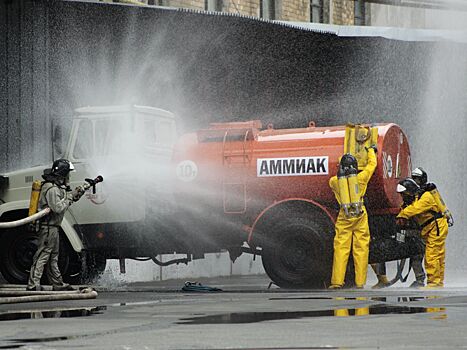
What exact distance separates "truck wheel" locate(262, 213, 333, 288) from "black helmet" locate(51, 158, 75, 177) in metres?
2.93

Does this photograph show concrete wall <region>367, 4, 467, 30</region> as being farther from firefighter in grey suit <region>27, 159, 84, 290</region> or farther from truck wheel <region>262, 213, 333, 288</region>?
firefighter in grey suit <region>27, 159, 84, 290</region>

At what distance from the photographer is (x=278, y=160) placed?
1714 centimetres

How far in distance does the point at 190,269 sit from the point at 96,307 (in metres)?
9.77

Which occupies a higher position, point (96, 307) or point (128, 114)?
point (128, 114)

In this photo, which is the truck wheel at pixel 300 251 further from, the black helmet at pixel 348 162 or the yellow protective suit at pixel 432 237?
the yellow protective suit at pixel 432 237

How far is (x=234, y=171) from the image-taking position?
17.3 metres

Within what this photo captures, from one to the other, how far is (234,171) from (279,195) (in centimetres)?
70

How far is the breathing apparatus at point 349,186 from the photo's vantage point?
644 inches

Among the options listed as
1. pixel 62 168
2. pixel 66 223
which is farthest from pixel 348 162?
pixel 66 223

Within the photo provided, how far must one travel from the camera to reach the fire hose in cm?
1444

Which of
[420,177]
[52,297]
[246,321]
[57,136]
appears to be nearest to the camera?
[246,321]

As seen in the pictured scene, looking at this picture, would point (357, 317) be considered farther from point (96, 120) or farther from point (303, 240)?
point (96, 120)

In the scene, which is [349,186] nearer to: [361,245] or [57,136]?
[361,245]

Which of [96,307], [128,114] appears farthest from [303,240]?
[96,307]
